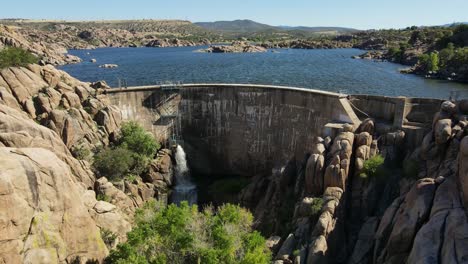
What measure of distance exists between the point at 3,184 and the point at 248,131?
34705 millimetres

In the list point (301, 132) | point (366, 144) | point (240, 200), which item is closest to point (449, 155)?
point (366, 144)

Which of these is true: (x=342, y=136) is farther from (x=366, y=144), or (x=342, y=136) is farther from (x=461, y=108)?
(x=461, y=108)

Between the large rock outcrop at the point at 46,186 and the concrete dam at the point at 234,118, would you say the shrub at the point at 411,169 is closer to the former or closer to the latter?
the concrete dam at the point at 234,118

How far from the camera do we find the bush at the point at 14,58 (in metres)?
45.0

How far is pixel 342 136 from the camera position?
3859cm

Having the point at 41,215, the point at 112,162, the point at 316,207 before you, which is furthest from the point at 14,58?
the point at 316,207

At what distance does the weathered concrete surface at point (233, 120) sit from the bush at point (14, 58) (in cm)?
1051

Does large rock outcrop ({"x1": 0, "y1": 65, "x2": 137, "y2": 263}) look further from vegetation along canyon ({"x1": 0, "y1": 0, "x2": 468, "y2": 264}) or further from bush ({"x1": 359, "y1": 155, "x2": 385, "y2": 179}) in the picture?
bush ({"x1": 359, "y1": 155, "x2": 385, "y2": 179})

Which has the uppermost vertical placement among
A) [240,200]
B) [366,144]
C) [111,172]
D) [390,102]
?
[390,102]

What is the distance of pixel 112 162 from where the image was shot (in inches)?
1768

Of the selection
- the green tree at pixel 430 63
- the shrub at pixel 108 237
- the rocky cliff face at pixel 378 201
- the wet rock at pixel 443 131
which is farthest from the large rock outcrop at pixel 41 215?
the green tree at pixel 430 63

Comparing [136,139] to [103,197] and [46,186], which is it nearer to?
[103,197]

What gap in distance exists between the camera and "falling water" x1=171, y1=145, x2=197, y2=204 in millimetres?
52562

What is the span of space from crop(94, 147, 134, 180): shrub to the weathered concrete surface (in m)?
8.02
